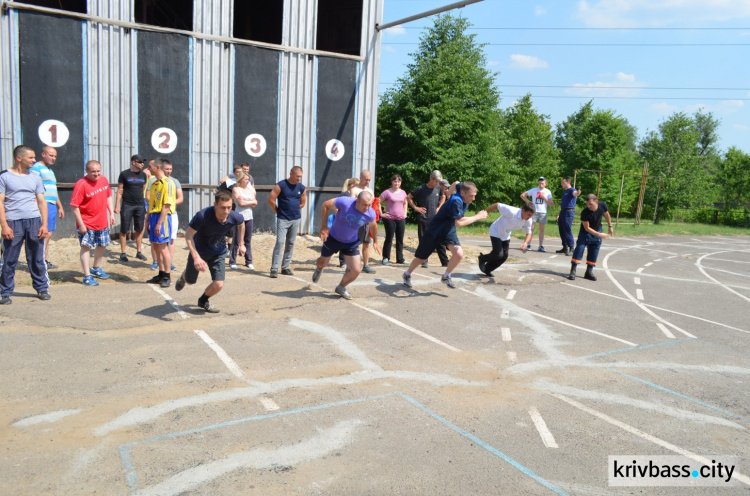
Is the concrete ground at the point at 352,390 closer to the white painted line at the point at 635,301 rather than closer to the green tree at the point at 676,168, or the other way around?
the white painted line at the point at 635,301

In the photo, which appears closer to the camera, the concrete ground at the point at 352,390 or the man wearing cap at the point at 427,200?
the concrete ground at the point at 352,390

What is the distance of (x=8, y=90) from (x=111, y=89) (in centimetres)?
186

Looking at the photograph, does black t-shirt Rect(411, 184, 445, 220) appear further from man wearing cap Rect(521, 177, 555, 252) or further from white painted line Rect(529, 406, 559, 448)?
white painted line Rect(529, 406, 559, 448)

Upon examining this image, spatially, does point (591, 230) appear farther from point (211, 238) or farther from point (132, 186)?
point (132, 186)

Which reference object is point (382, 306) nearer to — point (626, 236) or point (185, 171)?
point (185, 171)

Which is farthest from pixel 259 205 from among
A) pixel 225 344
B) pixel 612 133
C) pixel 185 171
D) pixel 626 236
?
pixel 612 133

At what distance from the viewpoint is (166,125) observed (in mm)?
12523

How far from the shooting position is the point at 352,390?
5430 millimetres

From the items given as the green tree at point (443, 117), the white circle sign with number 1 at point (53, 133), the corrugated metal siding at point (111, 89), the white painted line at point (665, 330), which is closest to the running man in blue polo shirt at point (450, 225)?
the white painted line at point (665, 330)

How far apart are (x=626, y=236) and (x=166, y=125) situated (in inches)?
749

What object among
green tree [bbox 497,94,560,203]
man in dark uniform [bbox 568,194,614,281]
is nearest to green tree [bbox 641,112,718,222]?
green tree [bbox 497,94,560,203]

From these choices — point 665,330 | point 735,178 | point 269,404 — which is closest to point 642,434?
point 269,404

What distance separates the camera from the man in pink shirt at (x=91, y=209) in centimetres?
849

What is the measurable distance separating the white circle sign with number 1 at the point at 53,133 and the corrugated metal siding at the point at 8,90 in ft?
1.35
